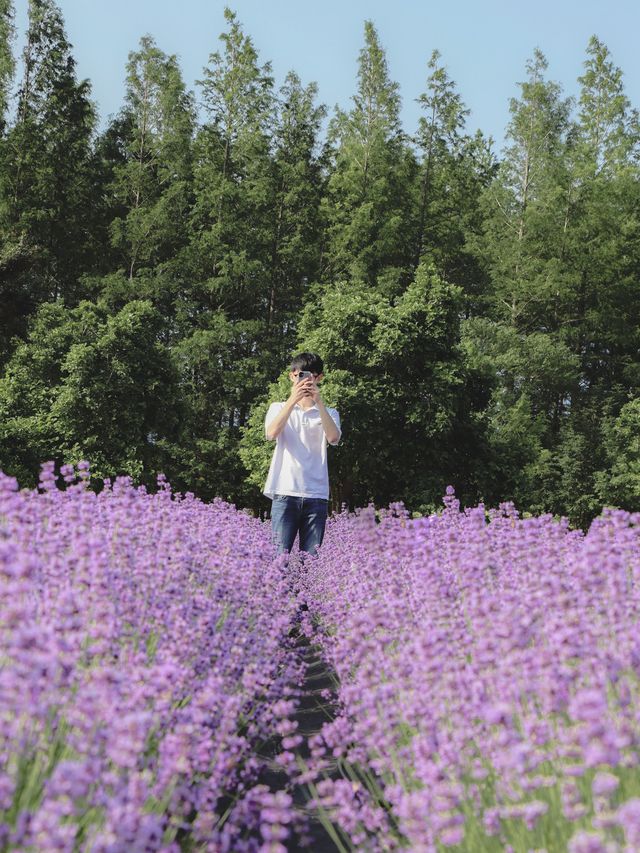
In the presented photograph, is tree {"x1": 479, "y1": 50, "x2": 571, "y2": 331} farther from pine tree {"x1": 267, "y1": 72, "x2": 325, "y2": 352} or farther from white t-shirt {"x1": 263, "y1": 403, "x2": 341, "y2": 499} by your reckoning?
white t-shirt {"x1": 263, "y1": 403, "x2": 341, "y2": 499}

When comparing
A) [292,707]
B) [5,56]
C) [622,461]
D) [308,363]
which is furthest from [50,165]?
[292,707]

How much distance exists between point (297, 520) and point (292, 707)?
3124 millimetres

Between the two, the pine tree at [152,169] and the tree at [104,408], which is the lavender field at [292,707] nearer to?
the tree at [104,408]

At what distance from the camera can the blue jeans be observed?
5828 mm

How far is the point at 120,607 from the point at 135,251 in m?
26.9

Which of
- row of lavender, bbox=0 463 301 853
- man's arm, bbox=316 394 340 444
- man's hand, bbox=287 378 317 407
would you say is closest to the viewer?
row of lavender, bbox=0 463 301 853

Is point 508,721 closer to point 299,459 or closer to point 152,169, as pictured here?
point 299,459

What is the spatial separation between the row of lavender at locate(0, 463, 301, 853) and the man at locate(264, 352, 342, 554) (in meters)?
1.37

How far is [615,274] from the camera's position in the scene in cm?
2989

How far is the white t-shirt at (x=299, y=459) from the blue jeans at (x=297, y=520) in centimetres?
6

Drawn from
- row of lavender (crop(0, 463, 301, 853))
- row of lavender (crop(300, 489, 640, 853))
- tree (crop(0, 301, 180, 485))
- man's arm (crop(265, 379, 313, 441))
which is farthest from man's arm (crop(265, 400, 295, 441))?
tree (crop(0, 301, 180, 485))

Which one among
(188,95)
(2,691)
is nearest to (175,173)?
(188,95)

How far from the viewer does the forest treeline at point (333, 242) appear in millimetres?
24281

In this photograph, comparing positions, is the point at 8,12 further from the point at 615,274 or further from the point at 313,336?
the point at 615,274
